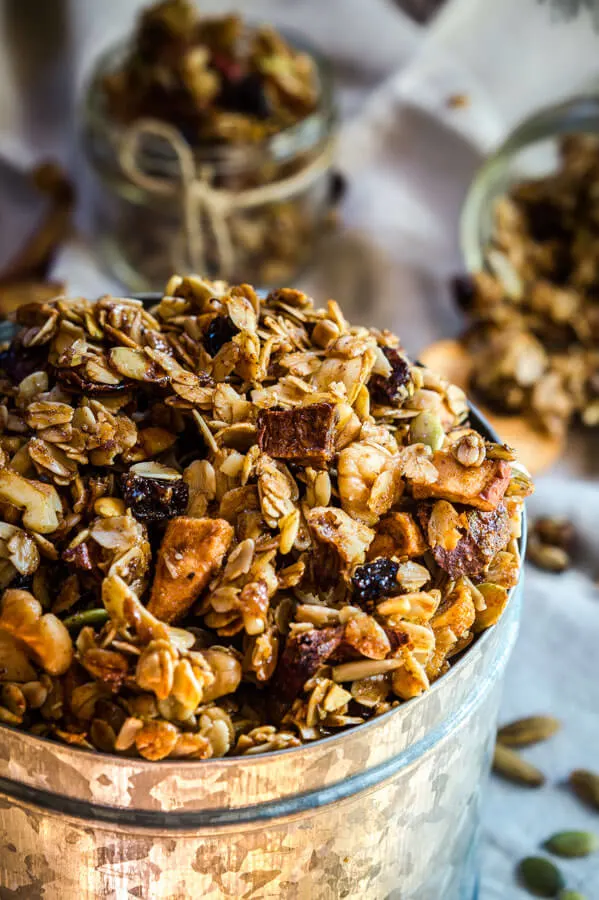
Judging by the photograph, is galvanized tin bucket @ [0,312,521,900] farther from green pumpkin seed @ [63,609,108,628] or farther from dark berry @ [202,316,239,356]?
dark berry @ [202,316,239,356]

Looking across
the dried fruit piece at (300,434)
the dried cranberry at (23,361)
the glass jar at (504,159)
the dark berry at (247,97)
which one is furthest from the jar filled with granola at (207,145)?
the dried fruit piece at (300,434)

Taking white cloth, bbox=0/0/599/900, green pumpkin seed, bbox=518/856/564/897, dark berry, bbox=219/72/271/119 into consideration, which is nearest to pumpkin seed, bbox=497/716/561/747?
green pumpkin seed, bbox=518/856/564/897

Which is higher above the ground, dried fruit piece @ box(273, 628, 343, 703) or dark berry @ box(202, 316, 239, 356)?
dark berry @ box(202, 316, 239, 356)

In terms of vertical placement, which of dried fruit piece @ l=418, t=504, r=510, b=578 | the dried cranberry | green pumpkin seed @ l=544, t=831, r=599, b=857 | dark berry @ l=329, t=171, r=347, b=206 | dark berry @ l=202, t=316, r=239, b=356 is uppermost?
dark berry @ l=202, t=316, r=239, b=356

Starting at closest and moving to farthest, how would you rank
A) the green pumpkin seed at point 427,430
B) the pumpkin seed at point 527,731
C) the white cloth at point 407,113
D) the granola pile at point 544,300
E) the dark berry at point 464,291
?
the green pumpkin seed at point 427,430
the pumpkin seed at point 527,731
the granola pile at point 544,300
the dark berry at point 464,291
the white cloth at point 407,113

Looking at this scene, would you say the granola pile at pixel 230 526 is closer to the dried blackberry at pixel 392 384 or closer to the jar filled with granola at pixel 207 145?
the dried blackberry at pixel 392 384

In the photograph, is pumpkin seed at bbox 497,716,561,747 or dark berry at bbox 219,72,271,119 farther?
dark berry at bbox 219,72,271,119

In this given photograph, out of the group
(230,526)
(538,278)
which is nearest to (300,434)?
(230,526)
